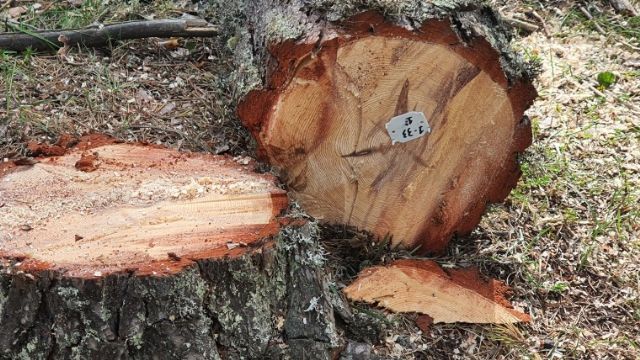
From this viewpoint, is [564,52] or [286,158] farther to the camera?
[564,52]

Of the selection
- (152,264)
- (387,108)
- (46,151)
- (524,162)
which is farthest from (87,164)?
(524,162)

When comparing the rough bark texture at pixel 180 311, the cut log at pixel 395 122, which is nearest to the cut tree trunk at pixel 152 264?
the rough bark texture at pixel 180 311

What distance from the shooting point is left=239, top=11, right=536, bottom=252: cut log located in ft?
7.24

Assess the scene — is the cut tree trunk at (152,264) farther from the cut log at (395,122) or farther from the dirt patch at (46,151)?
the cut log at (395,122)

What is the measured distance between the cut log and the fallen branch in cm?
108

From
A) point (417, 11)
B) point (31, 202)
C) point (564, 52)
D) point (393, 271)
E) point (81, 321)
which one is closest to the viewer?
point (81, 321)

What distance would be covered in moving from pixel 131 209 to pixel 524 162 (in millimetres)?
1636

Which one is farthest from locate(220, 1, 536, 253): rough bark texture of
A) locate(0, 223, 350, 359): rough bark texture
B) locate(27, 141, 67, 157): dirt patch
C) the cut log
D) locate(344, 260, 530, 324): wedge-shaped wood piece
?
locate(27, 141, 67, 157): dirt patch

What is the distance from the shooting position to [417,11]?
86.2 inches

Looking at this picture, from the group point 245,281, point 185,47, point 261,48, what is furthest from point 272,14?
point 185,47

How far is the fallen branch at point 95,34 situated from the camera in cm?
304

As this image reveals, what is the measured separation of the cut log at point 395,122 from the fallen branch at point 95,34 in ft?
3.55

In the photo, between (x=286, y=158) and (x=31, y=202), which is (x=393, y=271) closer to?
(x=286, y=158)

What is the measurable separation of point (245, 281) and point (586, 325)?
1335 mm
